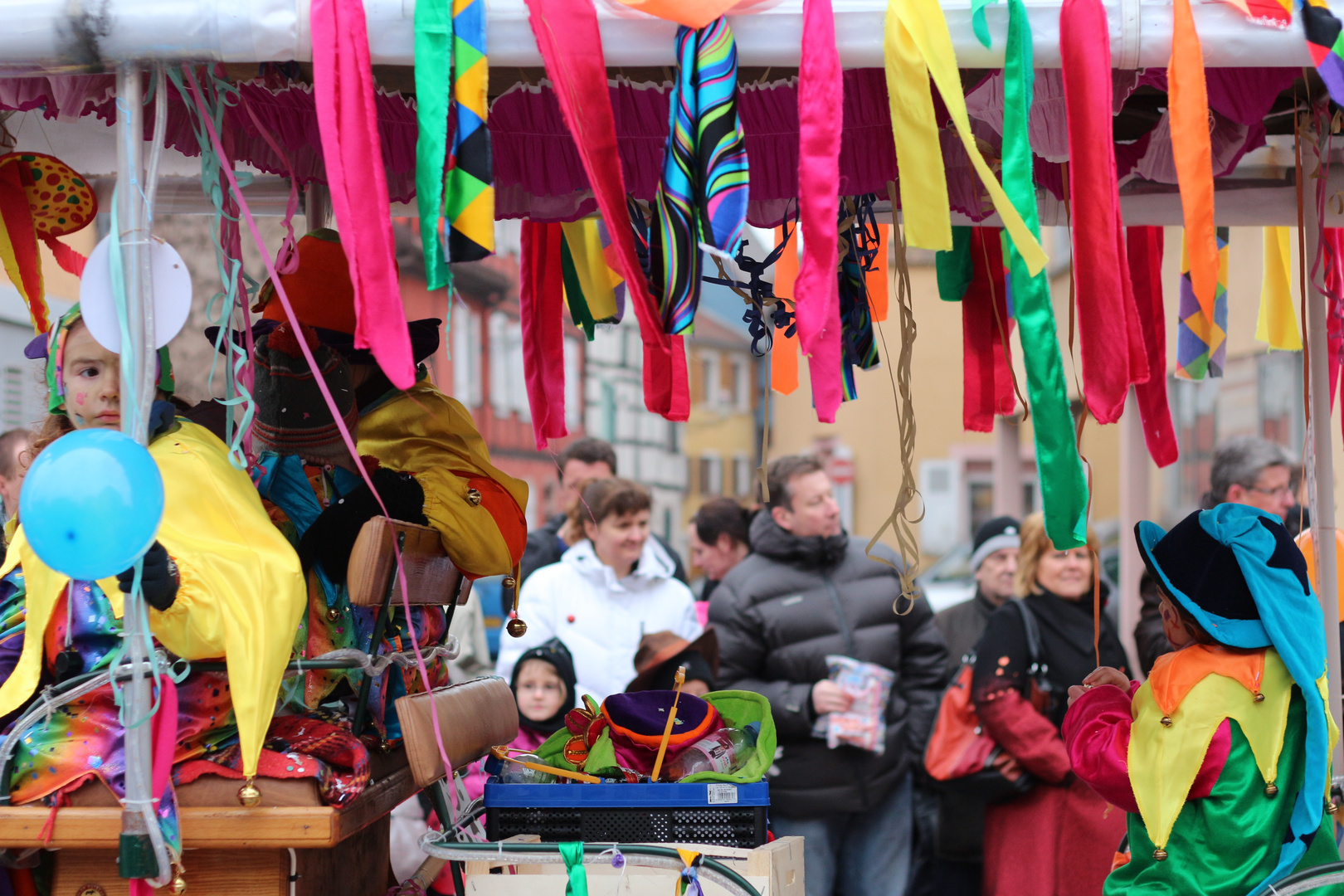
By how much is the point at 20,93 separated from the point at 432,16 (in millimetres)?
1010

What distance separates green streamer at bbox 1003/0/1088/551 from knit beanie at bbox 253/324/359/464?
4.49ft

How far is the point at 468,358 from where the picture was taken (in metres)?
15.0

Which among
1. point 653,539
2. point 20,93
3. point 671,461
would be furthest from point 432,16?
point 671,461

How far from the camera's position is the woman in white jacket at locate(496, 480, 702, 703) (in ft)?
13.6

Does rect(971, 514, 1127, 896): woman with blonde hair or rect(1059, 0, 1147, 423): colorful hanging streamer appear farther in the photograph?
rect(971, 514, 1127, 896): woman with blonde hair

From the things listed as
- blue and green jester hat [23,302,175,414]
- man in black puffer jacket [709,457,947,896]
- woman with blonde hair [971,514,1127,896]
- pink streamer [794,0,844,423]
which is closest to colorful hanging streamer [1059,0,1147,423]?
pink streamer [794,0,844,423]

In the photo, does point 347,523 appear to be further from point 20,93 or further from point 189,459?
point 20,93

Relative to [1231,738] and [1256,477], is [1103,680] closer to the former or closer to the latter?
[1231,738]

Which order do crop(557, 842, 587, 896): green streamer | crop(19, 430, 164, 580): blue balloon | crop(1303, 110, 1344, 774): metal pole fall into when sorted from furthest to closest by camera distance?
1. crop(1303, 110, 1344, 774): metal pole
2. crop(557, 842, 587, 896): green streamer
3. crop(19, 430, 164, 580): blue balloon

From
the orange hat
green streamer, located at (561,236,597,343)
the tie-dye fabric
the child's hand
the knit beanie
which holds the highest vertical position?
green streamer, located at (561,236,597,343)

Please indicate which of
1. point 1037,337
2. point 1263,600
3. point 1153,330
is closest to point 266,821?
point 1037,337

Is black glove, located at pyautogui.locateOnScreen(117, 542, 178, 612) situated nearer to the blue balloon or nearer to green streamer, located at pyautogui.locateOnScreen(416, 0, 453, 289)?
the blue balloon

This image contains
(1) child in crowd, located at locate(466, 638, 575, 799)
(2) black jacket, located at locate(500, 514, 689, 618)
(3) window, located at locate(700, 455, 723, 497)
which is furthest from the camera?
(3) window, located at locate(700, 455, 723, 497)

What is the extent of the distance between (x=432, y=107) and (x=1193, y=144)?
3.80 ft
